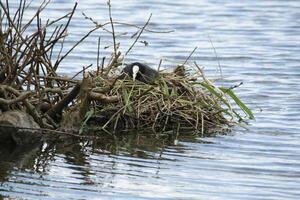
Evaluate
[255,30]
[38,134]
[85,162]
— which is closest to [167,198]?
[85,162]

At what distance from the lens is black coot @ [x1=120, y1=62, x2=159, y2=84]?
11.8m

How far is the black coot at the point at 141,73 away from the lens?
38.8 feet

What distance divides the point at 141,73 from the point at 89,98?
1199 mm

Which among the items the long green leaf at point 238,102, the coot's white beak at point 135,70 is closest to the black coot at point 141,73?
the coot's white beak at point 135,70

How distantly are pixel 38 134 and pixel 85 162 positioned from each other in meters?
0.81

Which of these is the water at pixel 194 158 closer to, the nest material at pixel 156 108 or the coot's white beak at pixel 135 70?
the nest material at pixel 156 108

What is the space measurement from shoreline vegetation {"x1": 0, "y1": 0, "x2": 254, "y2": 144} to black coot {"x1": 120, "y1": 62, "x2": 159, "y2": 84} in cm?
10

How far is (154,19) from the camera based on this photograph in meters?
21.9

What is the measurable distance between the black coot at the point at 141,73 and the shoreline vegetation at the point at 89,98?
0.10 metres

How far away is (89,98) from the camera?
1085 centimetres

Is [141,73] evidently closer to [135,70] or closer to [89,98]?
[135,70]

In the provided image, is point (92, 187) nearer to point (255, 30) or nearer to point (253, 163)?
point (253, 163)

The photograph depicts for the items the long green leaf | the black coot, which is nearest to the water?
the long green leaf

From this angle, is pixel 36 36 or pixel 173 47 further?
pixel 173 47
